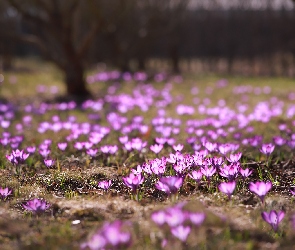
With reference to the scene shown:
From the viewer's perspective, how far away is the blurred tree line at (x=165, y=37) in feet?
36.0

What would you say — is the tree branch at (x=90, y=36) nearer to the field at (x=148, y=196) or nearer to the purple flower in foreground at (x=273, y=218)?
the field at (x=148, y=196)

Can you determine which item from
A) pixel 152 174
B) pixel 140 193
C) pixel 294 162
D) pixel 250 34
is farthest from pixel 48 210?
pixel 250 34

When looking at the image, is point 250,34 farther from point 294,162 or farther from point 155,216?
point 155,216

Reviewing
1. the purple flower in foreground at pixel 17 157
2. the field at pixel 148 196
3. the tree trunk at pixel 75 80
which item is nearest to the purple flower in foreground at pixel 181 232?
the field at pixel 148 196

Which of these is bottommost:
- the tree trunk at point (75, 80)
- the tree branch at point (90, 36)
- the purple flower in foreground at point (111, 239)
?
the purple flower in foreground at point (111, 239)

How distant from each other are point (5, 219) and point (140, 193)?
3.05 feet

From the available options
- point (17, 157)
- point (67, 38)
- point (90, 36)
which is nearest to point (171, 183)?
point (17, 157)

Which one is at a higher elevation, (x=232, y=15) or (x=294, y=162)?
(x=232, y=15)

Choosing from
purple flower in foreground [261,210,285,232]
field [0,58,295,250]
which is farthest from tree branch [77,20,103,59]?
purple flower in foreground [261,210,285,232]

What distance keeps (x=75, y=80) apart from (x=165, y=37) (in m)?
10.9

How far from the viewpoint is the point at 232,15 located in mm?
20125

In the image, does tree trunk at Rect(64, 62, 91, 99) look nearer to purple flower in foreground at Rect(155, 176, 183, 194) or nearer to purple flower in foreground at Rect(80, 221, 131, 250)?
purple flower in foreground at Rect(155, 176, 183, 194)

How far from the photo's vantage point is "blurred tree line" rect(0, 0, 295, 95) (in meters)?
11.0

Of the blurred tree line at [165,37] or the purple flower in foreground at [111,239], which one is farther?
the blurred tree line at [165,37]
